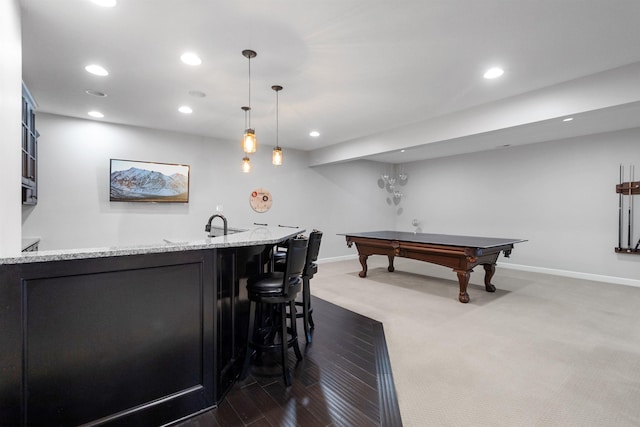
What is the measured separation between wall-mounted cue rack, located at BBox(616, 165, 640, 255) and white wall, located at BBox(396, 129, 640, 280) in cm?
8

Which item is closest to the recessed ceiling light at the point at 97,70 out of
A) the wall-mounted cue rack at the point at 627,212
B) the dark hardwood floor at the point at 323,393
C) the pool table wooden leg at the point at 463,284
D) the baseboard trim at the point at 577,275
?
the dark hardwood floor at the point at 323,393

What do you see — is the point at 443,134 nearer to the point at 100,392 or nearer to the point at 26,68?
the point at 100,392

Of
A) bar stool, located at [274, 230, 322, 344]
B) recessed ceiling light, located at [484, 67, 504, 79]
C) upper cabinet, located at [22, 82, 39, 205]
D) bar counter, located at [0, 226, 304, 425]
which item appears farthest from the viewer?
upper cabinet, located at [22, 82, 39, 205]

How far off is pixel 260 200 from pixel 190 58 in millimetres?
3789

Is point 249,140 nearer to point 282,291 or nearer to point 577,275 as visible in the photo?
point 282,291

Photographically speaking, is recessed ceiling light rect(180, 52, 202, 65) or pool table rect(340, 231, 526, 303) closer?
recessed ceiling light rect(180, 52, 202, 65)

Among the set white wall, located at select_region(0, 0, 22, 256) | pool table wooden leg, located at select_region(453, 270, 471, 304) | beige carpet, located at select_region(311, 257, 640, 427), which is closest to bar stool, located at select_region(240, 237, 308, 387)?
beige carpet, located at select_region(311, 257, 640, 427)

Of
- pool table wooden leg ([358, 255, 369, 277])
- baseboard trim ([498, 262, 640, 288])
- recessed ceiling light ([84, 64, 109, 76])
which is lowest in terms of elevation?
baseboard trim ([498, 262, 640, 288])

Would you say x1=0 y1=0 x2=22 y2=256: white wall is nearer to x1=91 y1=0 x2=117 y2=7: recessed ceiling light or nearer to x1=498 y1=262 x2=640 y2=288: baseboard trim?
x1=91 y1=0 x2=117 y2=7: recessed ceiling light

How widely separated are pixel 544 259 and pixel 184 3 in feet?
24.0

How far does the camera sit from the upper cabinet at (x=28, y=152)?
331 cm

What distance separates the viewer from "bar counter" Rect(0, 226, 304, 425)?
4.45 feet

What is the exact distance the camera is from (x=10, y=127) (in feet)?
6.17

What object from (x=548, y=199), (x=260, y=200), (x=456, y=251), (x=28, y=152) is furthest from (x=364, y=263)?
(x=28, y=152)
